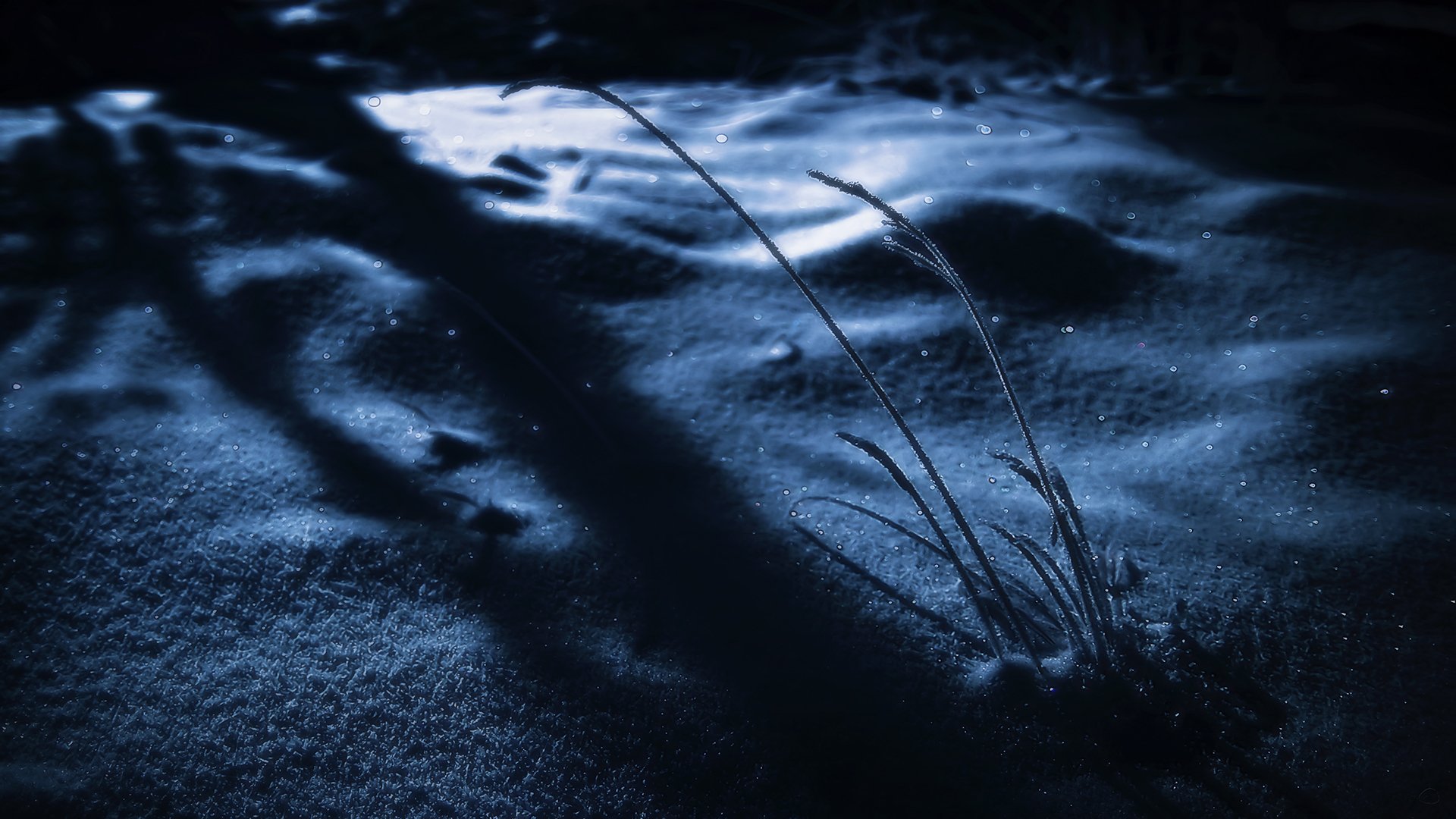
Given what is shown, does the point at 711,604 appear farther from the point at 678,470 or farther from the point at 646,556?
the point at 678,470

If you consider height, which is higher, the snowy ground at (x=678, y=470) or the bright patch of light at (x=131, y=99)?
the bright patch of light at (x=131, y=99)

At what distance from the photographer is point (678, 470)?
97cm

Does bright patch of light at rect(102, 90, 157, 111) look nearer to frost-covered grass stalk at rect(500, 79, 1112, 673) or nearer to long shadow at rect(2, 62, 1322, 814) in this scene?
long shadow at rect(2, 62, 1322, 814)

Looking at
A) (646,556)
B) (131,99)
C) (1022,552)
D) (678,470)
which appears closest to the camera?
(1022,552)

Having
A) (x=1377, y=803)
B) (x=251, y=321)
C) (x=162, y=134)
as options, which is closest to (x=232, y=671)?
(x=251, y=321)

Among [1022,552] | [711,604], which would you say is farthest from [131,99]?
[1022,552]

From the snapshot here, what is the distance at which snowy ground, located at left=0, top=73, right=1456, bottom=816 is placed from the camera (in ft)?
2.19

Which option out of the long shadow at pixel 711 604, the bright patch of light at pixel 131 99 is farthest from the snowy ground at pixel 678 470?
the bright patch of light at pixel 131 99

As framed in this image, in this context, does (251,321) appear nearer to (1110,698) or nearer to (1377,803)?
(1110,698)

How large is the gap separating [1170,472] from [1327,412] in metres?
0.22

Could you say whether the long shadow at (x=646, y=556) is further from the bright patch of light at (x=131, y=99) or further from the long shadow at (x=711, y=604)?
the bright patch of light at (x=131, y=99)

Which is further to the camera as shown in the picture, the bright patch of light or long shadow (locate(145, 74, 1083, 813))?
the bright patch of light

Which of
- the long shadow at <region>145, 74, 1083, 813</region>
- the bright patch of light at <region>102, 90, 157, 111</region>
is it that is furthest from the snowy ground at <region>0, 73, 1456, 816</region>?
the bright patch of light at <region>102, 90, 157, 111</region>

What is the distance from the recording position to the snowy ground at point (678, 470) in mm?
668
